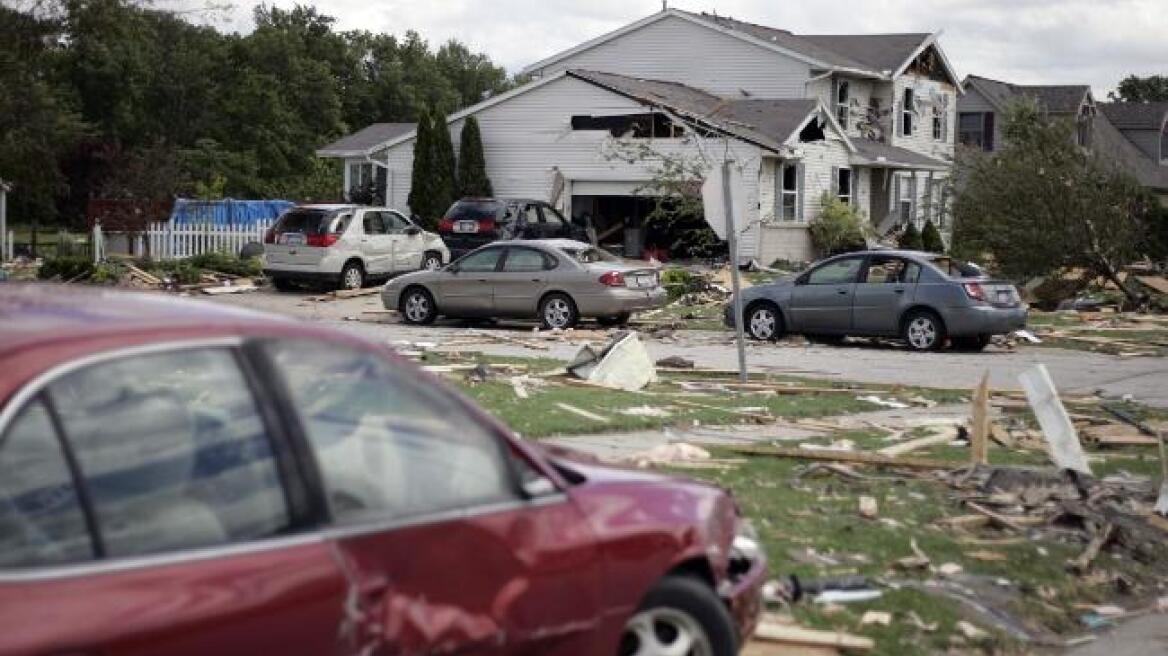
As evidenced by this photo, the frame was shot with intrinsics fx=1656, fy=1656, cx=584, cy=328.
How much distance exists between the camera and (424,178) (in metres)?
47.3

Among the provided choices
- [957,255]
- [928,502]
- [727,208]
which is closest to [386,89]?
[957,255]

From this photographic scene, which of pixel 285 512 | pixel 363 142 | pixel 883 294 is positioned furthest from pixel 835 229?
pixel 285 512

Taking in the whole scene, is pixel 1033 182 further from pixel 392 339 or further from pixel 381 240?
pixel 392 339

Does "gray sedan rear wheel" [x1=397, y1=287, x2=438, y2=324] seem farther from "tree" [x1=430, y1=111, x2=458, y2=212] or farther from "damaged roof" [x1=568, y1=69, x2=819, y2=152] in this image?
"tree" [x1=430, y1=111, x2=458, y2=212]

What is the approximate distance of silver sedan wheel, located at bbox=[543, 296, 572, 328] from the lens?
27.3 m

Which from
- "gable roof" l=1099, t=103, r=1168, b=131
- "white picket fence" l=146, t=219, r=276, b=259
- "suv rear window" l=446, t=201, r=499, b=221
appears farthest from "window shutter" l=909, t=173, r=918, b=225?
"gable roof" l=1099, t=103, r=1168, b=131

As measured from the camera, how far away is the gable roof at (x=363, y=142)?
5127 centimetres

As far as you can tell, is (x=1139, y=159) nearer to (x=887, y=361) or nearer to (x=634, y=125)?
(x=634, y=125)

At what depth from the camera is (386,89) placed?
315ft

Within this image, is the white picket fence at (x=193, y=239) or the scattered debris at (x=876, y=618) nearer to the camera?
the scattered debris at (x=876, y=618)

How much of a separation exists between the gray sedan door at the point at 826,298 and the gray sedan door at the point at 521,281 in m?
4.34

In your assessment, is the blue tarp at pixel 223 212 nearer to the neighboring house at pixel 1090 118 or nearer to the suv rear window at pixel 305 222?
the suv rear window at pixel 305 222

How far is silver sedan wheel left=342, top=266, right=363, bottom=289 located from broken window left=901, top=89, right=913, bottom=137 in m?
28.7

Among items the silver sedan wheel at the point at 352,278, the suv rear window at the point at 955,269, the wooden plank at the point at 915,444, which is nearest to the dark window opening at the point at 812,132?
the silver sedan wheel at the point at 352,278
